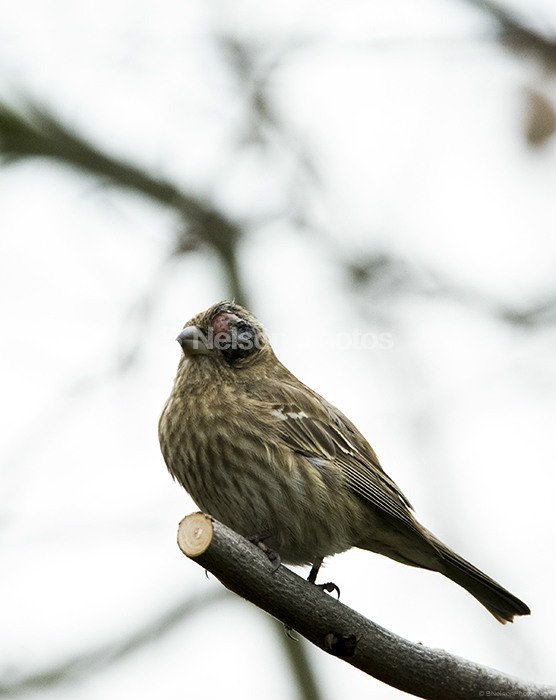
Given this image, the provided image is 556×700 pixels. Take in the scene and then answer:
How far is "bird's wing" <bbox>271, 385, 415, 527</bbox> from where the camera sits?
5.55 meters

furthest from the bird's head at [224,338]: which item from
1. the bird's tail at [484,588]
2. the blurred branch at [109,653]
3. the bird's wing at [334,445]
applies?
the blurred branch at [109,653]

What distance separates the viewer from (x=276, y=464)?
5.33 metres

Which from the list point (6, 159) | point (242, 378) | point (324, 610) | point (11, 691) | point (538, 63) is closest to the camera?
point (324, 610)

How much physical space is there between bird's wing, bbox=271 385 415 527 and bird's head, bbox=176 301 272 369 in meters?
0.31

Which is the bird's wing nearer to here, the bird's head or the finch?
the finch

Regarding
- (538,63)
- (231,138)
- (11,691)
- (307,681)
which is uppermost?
(231,138)

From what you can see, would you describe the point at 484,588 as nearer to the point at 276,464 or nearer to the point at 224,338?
the point at 276,464

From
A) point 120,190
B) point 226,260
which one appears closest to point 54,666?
point 226,260

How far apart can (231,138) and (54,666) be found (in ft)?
12.6

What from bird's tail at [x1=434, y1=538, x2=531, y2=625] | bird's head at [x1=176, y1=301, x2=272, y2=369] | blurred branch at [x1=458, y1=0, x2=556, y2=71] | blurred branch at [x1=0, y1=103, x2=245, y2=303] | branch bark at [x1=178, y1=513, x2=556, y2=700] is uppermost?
blurred branch at [x1=0, y1=103, x2=245, y2=303]

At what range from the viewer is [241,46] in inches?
310

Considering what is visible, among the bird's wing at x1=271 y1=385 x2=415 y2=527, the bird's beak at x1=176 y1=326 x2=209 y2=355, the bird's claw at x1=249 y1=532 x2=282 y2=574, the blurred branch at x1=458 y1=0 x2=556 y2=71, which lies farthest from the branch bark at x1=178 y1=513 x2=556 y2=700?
the blurred branch at x1=458 y1=0 x2=556 y2=71

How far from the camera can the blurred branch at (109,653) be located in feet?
22.0

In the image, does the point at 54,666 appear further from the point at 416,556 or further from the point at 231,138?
the point at 231,138
